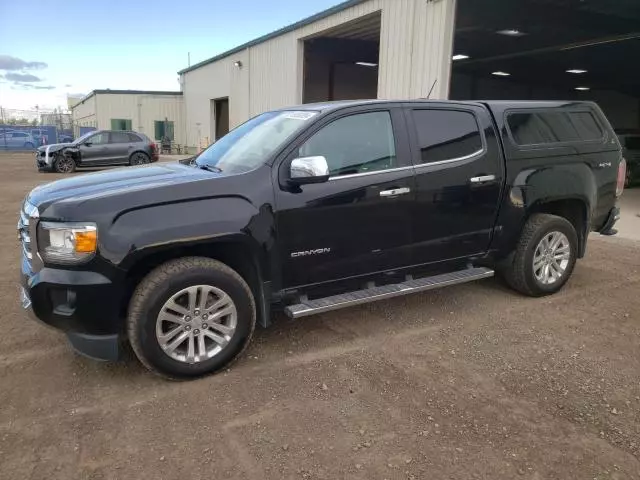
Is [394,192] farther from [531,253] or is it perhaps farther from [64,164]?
[64,164]

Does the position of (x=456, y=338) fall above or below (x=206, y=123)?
below

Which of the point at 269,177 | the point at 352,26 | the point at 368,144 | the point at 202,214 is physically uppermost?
the point at 352,26

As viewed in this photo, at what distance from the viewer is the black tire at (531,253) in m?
4.82

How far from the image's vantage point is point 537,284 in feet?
16.2

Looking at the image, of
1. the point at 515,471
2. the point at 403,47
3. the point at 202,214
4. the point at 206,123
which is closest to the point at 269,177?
the point at 202,214

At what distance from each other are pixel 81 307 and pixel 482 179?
3331 mm

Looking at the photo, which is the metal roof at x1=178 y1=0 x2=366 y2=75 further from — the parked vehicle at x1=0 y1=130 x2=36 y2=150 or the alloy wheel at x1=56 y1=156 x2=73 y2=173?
the parked vehicle at x1=0 y1=130 x2=36 y2=150

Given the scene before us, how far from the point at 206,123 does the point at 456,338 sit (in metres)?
25.7

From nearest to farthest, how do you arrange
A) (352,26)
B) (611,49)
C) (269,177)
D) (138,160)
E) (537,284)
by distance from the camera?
(269,177) < (537,284) < (352,26) < (611,49) < (138,160)

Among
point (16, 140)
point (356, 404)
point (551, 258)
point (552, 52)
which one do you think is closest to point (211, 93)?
point (552, 52)

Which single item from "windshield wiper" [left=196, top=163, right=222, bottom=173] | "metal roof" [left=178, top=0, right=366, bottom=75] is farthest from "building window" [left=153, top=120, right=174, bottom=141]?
"windshield wiper" [left=196, top=163, right=222, bottom=173]

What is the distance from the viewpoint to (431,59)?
408 inches

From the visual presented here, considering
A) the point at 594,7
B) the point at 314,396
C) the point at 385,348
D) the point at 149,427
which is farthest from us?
the point at 594,7

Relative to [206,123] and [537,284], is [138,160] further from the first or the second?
[537,284]
